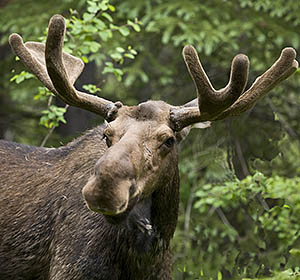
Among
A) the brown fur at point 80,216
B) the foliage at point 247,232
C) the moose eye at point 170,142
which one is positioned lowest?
the foliage at point 247,232

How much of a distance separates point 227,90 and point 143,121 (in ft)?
2.12

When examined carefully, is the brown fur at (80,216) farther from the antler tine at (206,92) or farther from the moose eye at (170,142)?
the antler tine at (206,92)

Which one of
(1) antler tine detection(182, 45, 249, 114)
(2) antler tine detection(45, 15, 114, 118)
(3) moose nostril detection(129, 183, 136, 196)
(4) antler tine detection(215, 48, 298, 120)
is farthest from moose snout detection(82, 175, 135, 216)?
(4) antler tine detection(215, 48, 298, 120)

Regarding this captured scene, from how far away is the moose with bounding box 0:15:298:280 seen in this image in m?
4.38

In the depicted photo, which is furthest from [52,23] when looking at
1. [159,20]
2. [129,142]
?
[159,20]

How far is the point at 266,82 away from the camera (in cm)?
490

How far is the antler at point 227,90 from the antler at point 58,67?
0.56 metres

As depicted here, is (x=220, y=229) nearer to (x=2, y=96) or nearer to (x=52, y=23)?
(x=2, y=96)

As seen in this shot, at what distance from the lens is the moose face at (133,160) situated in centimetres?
406

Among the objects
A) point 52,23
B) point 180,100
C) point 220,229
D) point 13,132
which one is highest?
point 52,23

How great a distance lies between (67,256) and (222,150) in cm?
490

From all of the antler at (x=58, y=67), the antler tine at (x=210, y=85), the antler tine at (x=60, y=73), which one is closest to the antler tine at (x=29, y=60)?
the antler at (x=58, y=67)

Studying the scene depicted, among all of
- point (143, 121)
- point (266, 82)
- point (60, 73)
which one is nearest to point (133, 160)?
point (143, 121)

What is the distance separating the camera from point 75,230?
5.12 meters
